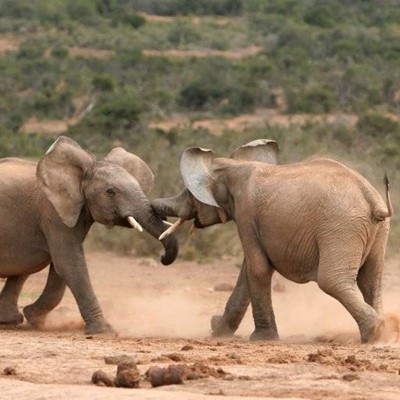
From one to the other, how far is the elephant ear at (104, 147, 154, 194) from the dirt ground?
1324mm

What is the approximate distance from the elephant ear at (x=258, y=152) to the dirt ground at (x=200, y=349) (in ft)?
5.00

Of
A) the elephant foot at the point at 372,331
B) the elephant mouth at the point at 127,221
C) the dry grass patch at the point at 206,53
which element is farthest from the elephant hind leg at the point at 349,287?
the dry grass patch at the point at 206,53

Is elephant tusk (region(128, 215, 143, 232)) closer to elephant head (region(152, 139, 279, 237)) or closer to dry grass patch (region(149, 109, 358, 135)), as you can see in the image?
elephant head (region(152, 139, 279, 237))

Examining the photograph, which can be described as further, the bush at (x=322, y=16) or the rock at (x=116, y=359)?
the bush at (x=322, y=16)

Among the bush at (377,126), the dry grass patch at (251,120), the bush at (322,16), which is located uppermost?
the bush at (322,16)

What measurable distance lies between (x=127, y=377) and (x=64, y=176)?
4.76m

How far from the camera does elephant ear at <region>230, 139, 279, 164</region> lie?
47.2ft

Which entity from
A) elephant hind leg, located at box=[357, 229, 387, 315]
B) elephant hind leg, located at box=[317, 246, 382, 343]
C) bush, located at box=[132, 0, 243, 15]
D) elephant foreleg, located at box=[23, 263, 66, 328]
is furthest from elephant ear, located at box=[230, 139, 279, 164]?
bush, located at box=[132, 0, 243, 15]

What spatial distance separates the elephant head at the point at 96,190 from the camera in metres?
14.3

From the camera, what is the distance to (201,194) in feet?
45.6

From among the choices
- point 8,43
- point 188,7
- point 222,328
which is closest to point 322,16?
point 188,7

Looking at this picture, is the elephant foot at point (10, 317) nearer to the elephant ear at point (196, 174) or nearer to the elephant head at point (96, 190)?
the elephant head at point (96, 190)

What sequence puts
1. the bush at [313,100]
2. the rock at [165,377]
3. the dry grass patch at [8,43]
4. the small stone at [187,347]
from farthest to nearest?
the dry grass patch at [8,43] < the bush at [313,100] < the small stone at [187,347] < the rock at [165,377]

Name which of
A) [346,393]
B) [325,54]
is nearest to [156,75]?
[325,54]
